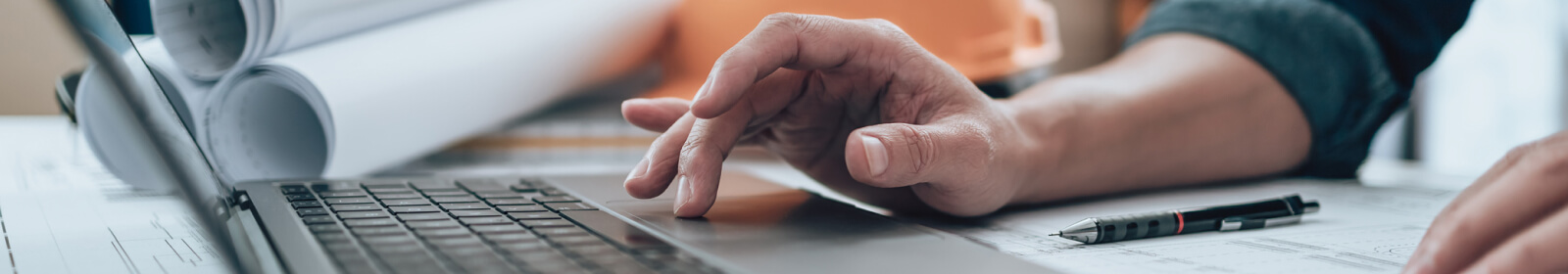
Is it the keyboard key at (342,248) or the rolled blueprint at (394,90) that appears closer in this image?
the keyboard key at (342,248)

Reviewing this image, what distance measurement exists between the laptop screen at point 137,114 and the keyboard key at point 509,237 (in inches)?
4.0

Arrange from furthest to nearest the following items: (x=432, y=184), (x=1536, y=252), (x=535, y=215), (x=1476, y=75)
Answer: (x=1476, y=75)
(x=432, y=184)
(x=535, y=215)
(x=1536, y=252)

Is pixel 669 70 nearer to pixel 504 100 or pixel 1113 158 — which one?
pixel 504 100

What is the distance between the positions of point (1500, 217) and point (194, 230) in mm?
437

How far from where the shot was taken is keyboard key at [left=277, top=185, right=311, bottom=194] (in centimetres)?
41

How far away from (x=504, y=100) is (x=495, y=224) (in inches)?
14.7

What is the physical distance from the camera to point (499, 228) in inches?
12.7

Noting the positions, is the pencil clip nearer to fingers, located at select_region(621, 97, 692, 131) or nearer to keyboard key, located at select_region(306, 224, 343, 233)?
fingers, located at select_region(621, 97, 692, 131)

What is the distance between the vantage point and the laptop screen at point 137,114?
34cm

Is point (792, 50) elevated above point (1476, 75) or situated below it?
above

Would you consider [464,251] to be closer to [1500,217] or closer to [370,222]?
[370,222]

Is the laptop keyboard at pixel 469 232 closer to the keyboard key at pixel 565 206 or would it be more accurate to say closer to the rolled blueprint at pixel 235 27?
the keyboard key at pixel 565 206

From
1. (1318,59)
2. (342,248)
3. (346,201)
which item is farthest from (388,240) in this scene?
(1318,59)

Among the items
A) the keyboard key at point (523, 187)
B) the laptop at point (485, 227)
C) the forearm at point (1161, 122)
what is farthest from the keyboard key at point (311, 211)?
the forearm at point (1161, 122)
